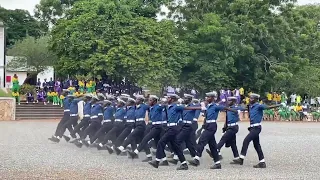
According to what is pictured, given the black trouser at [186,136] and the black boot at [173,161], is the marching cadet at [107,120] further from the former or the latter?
the black trouser at [186,136]

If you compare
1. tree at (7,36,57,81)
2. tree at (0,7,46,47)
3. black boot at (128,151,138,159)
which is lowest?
black boot at (128,151,138,159)

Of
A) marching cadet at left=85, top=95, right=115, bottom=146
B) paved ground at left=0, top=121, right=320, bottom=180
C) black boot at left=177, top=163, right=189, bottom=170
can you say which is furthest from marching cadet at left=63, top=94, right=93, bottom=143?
black boot at left=177, top=163, right=189, bottom=170

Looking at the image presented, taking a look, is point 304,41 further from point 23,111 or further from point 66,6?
point 23,111

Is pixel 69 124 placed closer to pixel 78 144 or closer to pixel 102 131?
pixel 78 144

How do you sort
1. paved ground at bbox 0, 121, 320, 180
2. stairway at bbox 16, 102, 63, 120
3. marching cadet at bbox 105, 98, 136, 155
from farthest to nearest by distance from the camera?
stairway at bbox 16, 102, 63, 120 < marching cadet at bbox 105, 98, 136, 155 < paved ground at bbox 0, 121, 320, 180

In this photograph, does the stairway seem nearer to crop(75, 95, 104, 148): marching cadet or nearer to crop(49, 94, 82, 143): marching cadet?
crop(49, 94, 82, 143): marching cadet

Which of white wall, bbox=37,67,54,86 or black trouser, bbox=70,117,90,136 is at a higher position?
white wall, bbox=37,67,54,86

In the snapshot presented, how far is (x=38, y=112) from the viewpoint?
38281 millimetres

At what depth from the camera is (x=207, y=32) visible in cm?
4134

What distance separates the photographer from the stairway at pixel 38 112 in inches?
1469

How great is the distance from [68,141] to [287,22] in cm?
2785

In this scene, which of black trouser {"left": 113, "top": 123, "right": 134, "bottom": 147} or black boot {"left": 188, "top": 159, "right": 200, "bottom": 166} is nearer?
black boot {"left": 188, "top": 159, "right": 200, "bottom": 166}

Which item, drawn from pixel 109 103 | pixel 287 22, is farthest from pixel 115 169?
pixel 287 22

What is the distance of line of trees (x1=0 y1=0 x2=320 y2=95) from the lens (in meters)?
38.4
